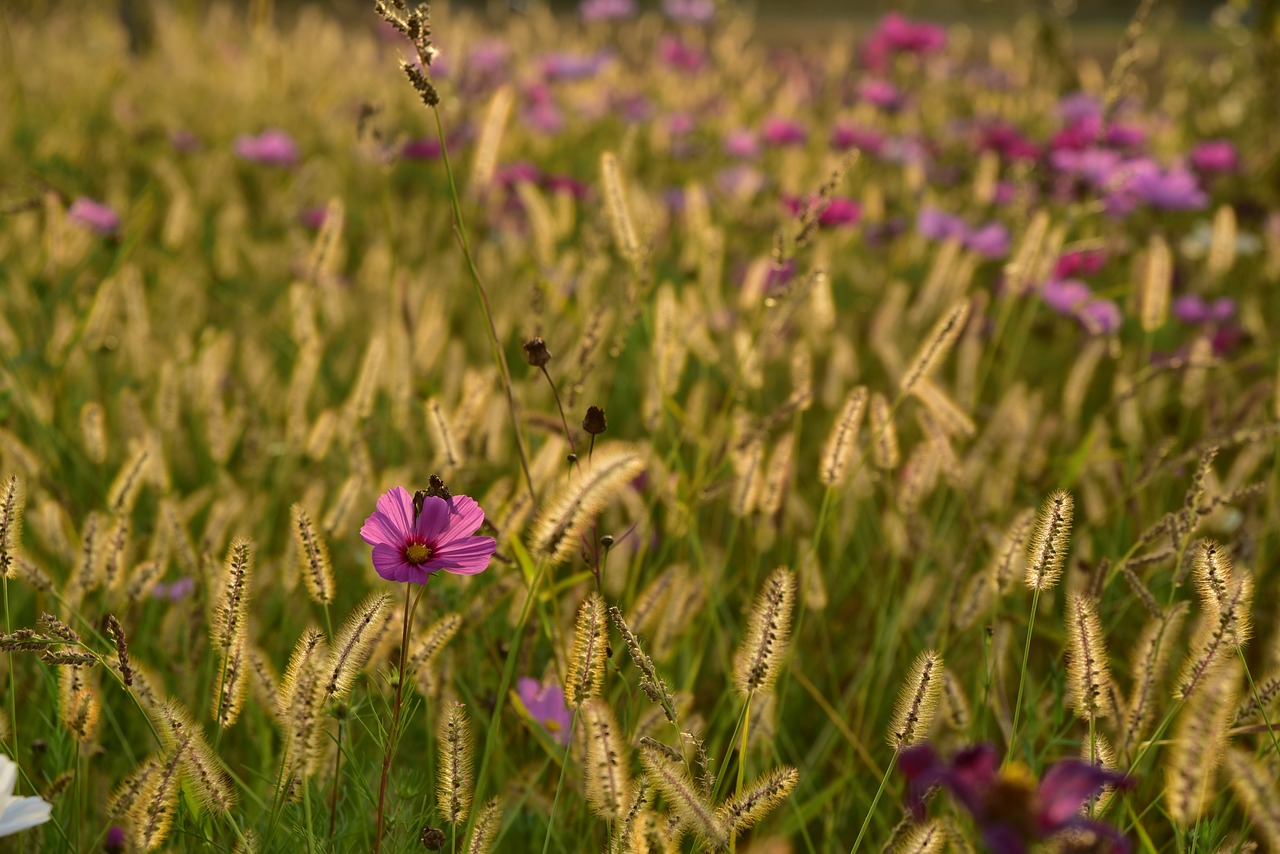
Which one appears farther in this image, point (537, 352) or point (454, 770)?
point (537, 352)

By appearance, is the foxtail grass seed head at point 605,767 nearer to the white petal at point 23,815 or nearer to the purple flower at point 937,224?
the white petal at point 23,815

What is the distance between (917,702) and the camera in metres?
0.67

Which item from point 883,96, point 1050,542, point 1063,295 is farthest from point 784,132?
point 1050,542

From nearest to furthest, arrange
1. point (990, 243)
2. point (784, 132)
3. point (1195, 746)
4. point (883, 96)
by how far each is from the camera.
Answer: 1. point (1195, 746)
2. point (990, 243)
3. point (784, 132)
4. point (883, 96)

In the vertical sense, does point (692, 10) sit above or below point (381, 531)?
above

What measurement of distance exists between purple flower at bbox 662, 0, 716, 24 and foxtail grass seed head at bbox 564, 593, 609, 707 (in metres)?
4.86

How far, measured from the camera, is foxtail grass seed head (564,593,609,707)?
0.69 m

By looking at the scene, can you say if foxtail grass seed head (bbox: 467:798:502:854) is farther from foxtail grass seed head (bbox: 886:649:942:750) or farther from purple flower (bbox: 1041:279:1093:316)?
purple flower (bbox: 1041:279:1093:316)

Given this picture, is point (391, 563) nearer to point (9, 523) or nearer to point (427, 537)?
point (427, 537)

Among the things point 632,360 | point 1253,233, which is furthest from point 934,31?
point 632,360

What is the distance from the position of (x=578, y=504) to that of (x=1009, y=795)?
12.7 inches

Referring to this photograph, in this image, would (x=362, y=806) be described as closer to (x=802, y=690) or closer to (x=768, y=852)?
(x=768, y=852)

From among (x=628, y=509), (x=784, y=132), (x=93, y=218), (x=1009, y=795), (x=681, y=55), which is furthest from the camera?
(x=681, y=55)

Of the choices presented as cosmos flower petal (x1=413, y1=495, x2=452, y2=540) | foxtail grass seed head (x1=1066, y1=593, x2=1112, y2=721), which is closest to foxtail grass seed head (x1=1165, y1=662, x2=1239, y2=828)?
foxtail grass seed head (x1=1066, y1=593, x2=1112, y2=721)
